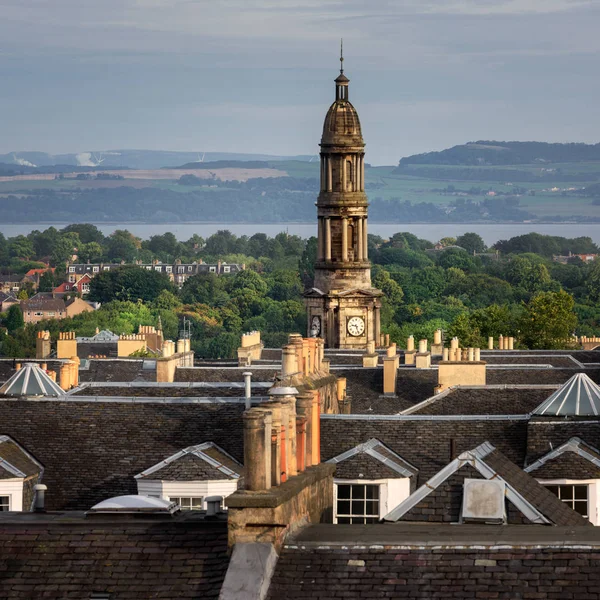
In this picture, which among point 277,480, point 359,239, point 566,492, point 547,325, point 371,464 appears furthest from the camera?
point 547,325

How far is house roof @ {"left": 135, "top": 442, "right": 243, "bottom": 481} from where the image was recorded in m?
46.0

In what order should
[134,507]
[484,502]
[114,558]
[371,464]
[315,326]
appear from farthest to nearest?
[315,326], [371,464], [484,502], [134,507], [114,558]

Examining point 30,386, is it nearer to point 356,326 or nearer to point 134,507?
point 134,507

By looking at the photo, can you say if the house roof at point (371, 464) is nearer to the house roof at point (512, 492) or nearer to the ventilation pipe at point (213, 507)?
the house roof at point (512, 492)

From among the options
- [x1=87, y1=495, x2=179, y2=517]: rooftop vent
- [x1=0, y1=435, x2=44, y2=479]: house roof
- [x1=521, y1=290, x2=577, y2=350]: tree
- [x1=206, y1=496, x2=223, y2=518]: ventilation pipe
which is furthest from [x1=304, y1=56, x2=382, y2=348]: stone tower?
[x1=206, y1=496, x2=223, y2=518]: ventilation pipe

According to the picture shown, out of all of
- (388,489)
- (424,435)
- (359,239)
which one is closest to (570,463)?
(388,489)

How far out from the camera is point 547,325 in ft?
502

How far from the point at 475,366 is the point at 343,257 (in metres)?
63.6

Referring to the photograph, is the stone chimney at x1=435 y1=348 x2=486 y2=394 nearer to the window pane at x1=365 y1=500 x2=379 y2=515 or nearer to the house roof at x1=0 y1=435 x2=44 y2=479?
the house roof at x1=0 y1=435 x2=44 y2=479

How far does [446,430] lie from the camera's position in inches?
1917

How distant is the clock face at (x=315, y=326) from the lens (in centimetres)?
14095

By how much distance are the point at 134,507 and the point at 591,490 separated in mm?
16383

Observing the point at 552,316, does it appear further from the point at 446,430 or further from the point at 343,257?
the point at 446,430

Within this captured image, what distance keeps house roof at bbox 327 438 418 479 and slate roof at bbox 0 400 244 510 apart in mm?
2715
